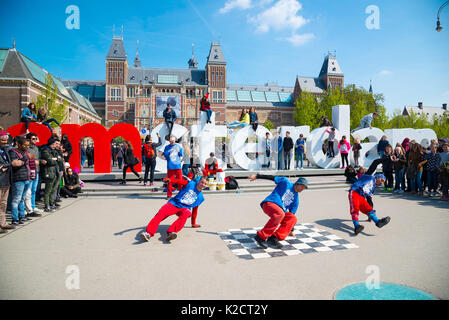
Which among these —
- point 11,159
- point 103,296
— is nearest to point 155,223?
point 103,296

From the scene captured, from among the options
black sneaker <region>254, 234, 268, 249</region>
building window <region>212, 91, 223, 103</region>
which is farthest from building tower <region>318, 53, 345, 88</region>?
black sneaker <region>254, 234, 268, 249</region>

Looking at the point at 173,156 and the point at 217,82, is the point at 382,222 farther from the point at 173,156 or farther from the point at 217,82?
the point at 217,82

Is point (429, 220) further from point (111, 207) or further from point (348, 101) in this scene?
point (348, 101)

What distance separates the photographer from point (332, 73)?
71.2m

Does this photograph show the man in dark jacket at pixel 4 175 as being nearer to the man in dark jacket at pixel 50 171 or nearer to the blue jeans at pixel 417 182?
the man in dark jacket at pixel 50 171

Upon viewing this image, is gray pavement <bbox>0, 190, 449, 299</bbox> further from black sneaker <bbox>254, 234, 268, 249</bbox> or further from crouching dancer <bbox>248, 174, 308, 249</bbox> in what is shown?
crouching dancer <bbox>248, 174, 308, 249</bbox>

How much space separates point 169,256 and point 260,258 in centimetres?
135

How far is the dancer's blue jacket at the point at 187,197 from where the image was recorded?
4617 mm

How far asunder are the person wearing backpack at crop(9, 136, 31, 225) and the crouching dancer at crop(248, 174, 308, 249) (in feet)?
15.4

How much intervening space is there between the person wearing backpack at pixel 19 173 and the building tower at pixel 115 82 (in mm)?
63492

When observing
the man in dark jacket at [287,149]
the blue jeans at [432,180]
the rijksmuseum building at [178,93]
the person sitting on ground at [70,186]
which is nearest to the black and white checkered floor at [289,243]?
the person sitting on ground at [70,186]

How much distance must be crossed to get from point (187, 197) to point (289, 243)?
6.52 feet

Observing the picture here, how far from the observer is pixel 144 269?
327 cm

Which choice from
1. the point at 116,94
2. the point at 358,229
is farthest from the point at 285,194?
the point at 116,94
